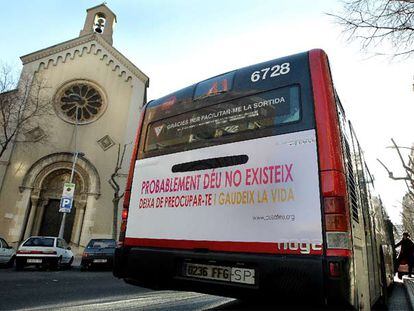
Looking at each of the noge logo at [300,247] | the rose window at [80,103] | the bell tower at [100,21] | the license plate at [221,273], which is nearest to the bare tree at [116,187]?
the rose window at [80,103]

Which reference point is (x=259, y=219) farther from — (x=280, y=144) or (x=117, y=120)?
(x=117, y=120)

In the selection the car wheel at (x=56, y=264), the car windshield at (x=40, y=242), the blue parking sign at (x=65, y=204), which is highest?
the blue parking sign at (x=65, y=204)

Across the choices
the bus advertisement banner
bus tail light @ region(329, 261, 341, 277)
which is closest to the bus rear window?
the bus advertisement banner

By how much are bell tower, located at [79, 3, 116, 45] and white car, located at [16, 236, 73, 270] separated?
17741 millimetres

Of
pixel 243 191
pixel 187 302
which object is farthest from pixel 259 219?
pixel 187 302

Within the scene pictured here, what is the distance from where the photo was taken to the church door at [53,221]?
21.2 meters

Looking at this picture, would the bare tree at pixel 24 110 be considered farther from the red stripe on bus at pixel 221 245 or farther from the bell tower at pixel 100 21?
the red stripe on bus at pixel 221 245

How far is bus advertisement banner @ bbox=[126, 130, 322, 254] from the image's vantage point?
120 inches

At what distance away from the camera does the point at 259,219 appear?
3.24 metres

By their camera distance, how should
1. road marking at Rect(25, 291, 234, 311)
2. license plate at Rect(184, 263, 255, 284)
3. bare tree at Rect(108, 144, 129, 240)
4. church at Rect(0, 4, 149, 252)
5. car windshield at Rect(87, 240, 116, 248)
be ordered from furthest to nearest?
1. bare tree at Rect(108, 144, 129, 240)
2. church at Rect(0, 4, 149, 252)
3. car windshield at Rect(87, 240, 116, 248)
4. road marking at Rect(25, 291, 234, 311)
5. license plate at Rect(184, 263, 255, 284)

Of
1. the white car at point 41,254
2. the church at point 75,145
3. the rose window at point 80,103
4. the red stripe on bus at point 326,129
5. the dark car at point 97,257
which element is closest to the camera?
the red stripe on bus at point 326,129

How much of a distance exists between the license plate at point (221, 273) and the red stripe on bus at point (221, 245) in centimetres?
18

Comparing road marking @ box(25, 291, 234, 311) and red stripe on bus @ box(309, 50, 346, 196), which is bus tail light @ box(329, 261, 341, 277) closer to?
red stripe on bus @ box(309, 50, 346, 196)

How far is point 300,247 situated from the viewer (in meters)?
2.93
